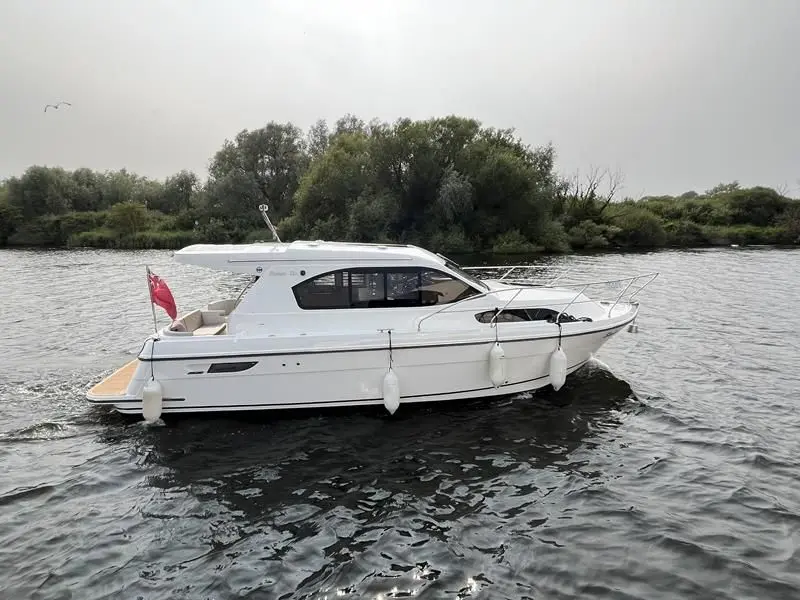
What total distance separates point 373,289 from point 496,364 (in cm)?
246

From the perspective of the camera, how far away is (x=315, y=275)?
30.9 feet

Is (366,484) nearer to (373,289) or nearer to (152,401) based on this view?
(373,289)

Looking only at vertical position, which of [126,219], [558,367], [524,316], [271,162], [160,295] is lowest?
[558,367]

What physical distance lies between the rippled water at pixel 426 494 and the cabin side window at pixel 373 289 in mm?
1882

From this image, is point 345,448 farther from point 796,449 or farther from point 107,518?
point 796,449

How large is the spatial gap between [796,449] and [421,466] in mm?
5552

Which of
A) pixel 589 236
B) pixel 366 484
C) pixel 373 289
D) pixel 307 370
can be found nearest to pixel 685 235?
pixel 589 236

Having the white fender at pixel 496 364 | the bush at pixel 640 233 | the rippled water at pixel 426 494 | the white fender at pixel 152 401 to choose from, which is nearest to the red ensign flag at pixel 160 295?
the white fender at pixel 152 401

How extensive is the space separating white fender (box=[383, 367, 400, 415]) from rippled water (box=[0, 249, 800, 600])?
44cm

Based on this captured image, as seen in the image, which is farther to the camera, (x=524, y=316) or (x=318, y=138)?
(x=318, y=138)

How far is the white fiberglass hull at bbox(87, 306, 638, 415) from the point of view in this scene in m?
8.73

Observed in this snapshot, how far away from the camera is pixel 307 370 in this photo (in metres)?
8.82

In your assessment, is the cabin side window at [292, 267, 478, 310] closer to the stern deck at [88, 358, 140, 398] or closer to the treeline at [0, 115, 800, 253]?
the stern deck at [88, 358, 140, 398]

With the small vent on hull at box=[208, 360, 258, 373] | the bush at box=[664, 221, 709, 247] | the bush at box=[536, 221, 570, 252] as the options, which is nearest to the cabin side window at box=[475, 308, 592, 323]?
the small vent on hull at box=[208, 360, 258, 373]
